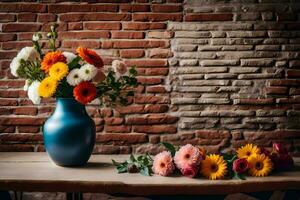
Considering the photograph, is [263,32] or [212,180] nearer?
[212,180]

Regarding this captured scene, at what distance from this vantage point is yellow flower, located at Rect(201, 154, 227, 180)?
1.69 metres

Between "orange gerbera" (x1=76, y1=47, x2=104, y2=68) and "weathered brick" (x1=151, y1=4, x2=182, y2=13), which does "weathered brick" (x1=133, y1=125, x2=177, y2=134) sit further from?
"orange gerbera" (x1=76, y1=47, x2=104, y2=68)

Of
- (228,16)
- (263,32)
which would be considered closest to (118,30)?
(228,16)

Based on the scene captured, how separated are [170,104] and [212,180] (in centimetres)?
113

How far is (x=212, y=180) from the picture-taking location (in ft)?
5.47

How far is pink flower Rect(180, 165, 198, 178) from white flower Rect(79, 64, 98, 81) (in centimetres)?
59

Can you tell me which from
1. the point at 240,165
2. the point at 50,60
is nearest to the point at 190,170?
the point at 240,165

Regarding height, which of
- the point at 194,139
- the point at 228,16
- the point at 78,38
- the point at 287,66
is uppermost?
the point at 228,16

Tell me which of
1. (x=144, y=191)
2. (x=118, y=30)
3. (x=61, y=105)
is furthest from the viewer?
(x=118, y=30)

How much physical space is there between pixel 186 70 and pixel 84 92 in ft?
3.75

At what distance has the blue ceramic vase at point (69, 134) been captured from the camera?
1.79m

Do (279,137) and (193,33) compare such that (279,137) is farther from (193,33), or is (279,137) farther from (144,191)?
(144,191)

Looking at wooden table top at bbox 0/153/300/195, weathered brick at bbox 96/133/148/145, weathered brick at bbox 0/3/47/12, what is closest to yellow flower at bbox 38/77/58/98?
wooden table top at bbox 0/153/300/195

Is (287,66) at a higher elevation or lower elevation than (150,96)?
higher
